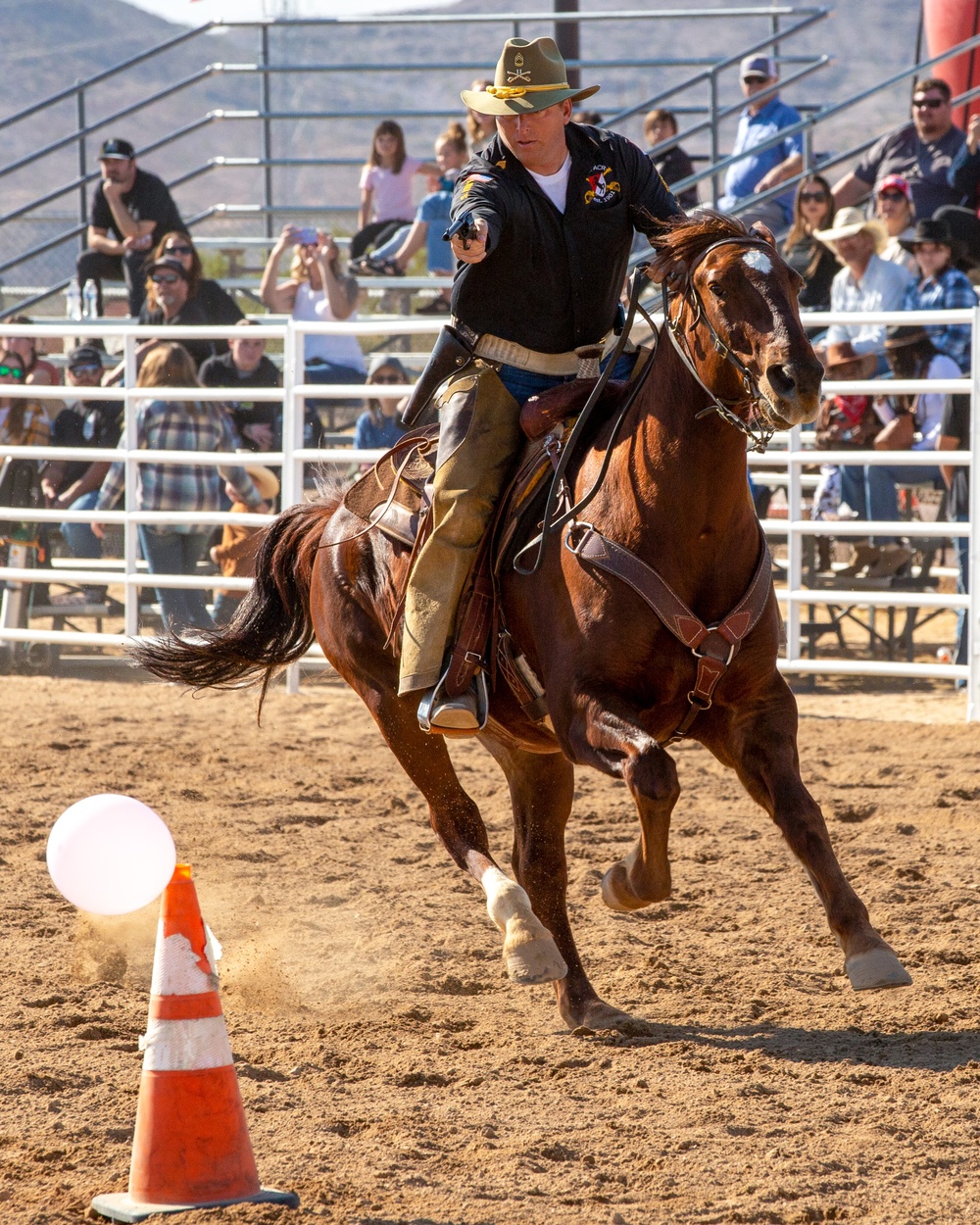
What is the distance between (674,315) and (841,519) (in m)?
6.13

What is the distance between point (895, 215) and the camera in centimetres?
1086

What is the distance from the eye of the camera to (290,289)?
13344mm

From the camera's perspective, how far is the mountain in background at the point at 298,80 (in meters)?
→ 105

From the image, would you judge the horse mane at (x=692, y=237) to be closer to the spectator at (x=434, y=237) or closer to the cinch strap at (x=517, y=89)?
the cinch strap at (x=517, y=89)

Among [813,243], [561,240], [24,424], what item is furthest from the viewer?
[24,424]

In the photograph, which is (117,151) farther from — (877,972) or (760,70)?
(877,972)

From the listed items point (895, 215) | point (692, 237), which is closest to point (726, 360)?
point (692, 237)

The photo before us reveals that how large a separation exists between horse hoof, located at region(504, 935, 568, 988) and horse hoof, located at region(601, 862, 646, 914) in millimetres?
202

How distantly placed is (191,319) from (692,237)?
8.35 metres

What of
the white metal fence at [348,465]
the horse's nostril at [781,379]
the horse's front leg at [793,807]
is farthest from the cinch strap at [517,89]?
the white metal fence at [348,465]

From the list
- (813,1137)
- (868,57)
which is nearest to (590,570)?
(813,1137)

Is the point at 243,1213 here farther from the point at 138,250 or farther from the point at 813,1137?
the point at 138,250

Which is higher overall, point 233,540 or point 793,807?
point 233,540

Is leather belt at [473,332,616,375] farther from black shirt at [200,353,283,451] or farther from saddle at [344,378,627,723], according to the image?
black shirt at [200,353,283,451]
